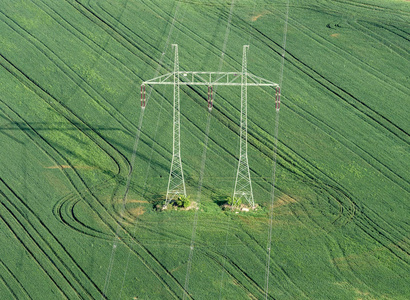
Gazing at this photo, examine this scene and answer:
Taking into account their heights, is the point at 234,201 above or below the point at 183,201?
above

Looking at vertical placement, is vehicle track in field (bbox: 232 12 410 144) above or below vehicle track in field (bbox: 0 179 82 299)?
above

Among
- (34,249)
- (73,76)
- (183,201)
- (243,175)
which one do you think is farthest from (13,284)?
(73,76)

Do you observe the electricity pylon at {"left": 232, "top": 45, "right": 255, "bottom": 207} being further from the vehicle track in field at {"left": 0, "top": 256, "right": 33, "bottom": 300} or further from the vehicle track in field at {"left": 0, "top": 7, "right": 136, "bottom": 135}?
the vehicle track in field at {"left": 0, "top": 256, "right": 33, "bottom": 300}

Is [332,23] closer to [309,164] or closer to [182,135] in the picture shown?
[309,164]

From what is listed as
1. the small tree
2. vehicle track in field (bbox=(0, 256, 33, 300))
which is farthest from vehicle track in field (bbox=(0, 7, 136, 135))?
vehicle track in field (bbox=(0, 256, 33, 300))

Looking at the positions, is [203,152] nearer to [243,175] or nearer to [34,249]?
[243,175]

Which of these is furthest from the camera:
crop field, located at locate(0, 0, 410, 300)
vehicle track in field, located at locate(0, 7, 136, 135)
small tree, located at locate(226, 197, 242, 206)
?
vehicle track in field, located at locate(0, 7, 136, 135)

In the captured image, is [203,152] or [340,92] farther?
[340,92]

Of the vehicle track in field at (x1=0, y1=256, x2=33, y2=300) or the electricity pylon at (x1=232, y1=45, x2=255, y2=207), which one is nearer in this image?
the vehicle track in field at (x1=0, y1=256, x2=33, y2=300)

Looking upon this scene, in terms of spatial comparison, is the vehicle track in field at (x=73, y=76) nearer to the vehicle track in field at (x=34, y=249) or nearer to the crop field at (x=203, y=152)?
the crop field at (x=203, y=152)
